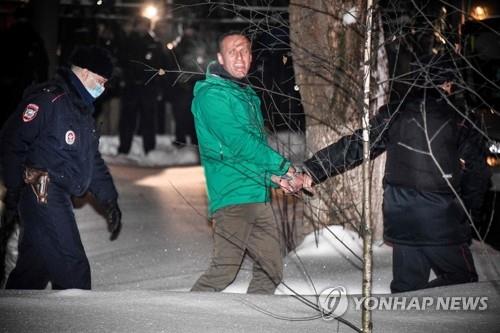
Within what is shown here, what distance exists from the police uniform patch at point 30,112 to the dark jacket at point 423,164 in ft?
5.53

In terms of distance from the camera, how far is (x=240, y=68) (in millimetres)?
4992

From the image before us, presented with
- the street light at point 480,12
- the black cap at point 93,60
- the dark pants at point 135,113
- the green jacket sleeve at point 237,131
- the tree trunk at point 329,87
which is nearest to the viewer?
the green jacket sleeve at point 237,131

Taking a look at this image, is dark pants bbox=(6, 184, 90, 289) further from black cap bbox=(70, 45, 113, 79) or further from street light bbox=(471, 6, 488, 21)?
street light bbox=(471, 6, 488, 21)

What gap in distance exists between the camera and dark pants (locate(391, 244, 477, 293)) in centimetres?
490

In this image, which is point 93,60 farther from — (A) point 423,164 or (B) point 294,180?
(A) point 423,164

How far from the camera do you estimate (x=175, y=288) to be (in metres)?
6.18

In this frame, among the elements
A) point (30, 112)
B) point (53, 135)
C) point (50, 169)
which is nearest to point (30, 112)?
point (30, 112)

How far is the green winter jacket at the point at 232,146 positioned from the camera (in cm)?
486

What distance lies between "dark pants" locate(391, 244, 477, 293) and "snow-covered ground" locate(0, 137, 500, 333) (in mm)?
223

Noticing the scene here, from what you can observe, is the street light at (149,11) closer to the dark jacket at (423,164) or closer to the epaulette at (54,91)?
the epaulette at (54,91)

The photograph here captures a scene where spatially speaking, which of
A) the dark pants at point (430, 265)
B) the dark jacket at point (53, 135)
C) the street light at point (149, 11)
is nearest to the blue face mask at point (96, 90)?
the dark jacket at point (53, 135)

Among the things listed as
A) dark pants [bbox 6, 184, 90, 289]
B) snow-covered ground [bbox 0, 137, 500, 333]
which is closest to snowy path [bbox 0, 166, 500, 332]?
snow-covered ground [bbox 0, 137, 500, 333]

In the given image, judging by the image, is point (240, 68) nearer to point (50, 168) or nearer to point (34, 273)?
point (50, 168)

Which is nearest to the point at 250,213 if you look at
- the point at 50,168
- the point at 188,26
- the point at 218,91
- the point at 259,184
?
the point at 259,184
